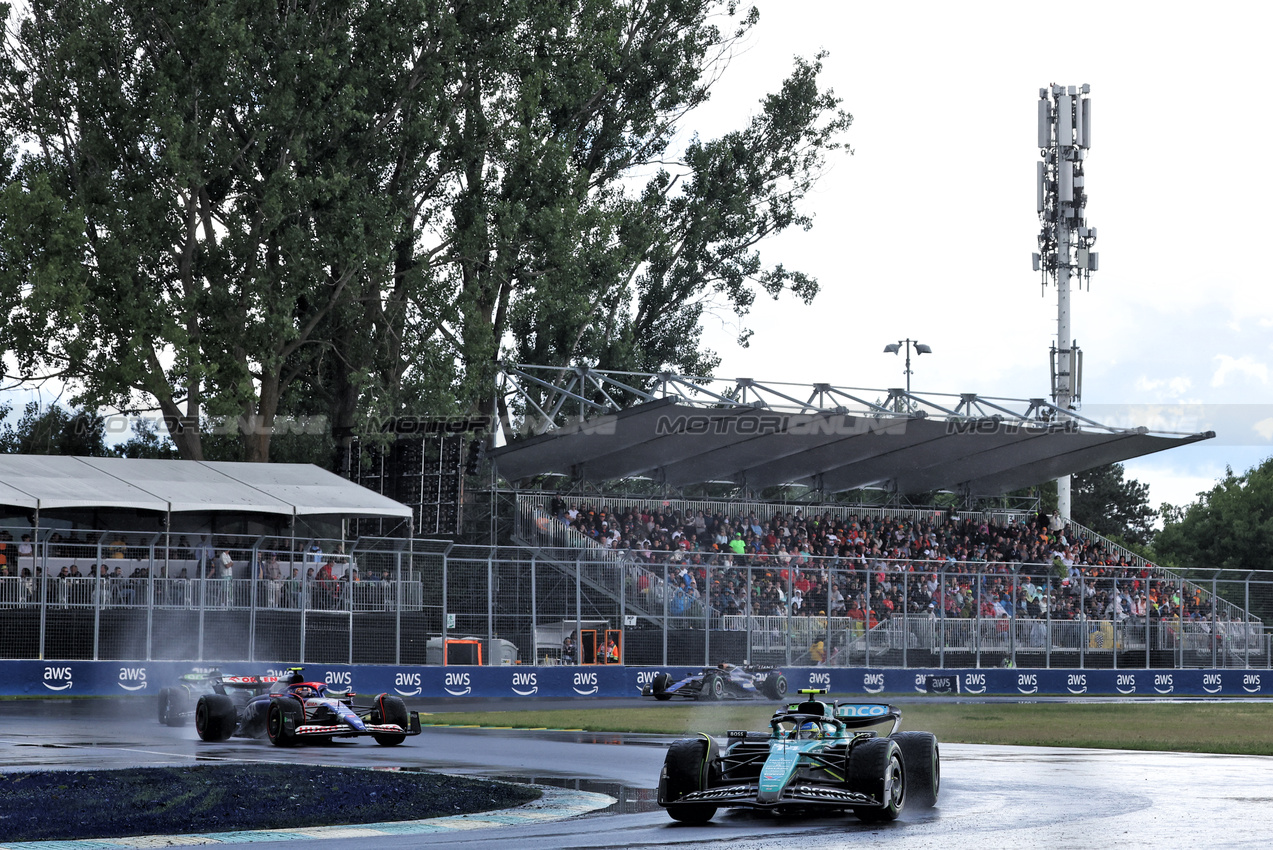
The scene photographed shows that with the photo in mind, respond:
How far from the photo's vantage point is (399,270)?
1661 inches

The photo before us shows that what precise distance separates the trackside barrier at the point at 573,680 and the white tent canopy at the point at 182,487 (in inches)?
204

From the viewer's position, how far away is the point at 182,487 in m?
34.6

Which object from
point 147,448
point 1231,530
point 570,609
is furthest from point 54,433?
point 1231,530

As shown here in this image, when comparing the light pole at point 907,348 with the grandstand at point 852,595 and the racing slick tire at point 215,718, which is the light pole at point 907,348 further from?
the racing slick tire at point 215,718

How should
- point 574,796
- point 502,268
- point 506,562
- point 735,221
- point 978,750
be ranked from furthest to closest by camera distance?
point 735,221 → point 502,268 → point 506,562 → point 978,750 → point 574,796

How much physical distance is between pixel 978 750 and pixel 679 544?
69.5ft

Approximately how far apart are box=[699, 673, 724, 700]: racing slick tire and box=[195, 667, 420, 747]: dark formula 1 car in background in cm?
1267

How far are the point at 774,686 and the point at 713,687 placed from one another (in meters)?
1.52

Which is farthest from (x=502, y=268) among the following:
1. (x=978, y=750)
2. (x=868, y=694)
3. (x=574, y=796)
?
(x=574, y=796)

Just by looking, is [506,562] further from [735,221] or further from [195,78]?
[735,221]

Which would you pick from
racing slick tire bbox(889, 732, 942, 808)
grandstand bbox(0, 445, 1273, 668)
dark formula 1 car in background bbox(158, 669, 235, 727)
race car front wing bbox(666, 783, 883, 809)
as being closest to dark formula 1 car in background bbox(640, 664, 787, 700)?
grandstand bbox(0, 445, 1273, 668)

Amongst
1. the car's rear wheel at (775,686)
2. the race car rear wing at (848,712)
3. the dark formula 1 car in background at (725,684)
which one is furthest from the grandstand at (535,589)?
the race car rear wing at (848,712)

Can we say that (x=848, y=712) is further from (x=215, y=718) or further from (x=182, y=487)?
(x=182, y=487)

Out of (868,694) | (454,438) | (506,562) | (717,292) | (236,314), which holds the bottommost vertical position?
(868,694)
